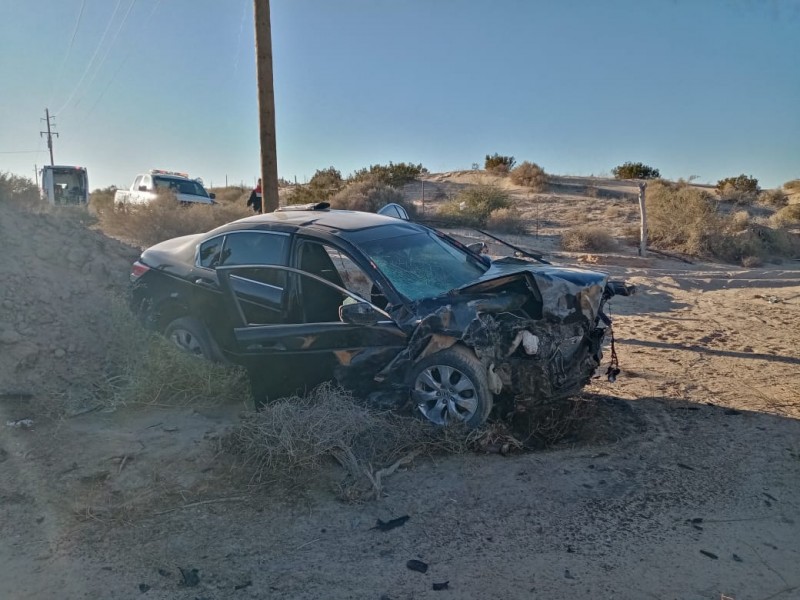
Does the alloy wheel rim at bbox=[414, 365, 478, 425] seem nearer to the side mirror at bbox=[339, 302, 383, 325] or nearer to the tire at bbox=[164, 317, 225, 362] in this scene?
the side mirror at bbox=[339, 302, 383, 325]

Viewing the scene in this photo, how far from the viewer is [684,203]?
20.4 m

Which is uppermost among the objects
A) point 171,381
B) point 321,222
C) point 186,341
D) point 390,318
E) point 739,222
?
point 739,222

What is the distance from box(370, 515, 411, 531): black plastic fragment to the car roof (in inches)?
104

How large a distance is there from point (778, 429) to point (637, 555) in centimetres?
256

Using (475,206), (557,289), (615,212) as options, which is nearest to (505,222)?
(475,206)

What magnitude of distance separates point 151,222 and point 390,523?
50.7 feet

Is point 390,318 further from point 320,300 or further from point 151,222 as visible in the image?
point 151,222

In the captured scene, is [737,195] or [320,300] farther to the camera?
[737,195]

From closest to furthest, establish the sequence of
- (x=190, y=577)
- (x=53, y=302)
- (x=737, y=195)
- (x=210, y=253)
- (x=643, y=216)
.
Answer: (x=190, y=577) → (x=210, y=253) → (x=53, y=302) → (x=643, y=216) → (x=737, y=195)

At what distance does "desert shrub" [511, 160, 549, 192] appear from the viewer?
3246 cm

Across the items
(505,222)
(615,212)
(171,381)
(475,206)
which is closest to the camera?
(171,381)

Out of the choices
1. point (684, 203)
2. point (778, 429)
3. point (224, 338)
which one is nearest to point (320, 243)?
point (224, 338)

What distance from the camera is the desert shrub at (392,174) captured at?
30384 mm

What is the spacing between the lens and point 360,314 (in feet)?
18.1
